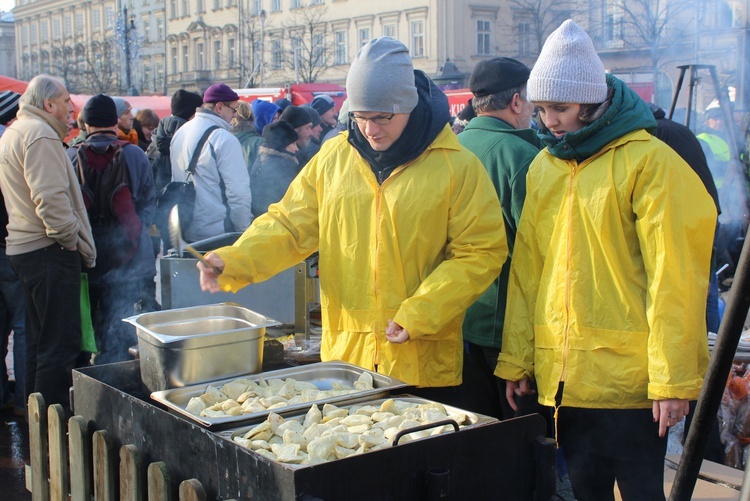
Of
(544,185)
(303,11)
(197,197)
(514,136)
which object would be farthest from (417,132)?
(303,11)

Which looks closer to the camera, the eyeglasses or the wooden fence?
the wooden fence

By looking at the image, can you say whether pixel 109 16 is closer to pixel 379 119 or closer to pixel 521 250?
pixel 379 119

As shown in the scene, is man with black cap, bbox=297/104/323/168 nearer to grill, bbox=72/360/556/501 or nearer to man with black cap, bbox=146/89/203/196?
man with black cap, bbox=146/89/203/196

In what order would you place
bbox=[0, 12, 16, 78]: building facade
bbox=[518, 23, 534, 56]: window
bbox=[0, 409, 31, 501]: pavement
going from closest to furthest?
bbox=[0, 409, 31, 501]: pavement, bbox=[518, 23, 534, 56]: window, bbox=[0, 12, 16, 78]: building facade

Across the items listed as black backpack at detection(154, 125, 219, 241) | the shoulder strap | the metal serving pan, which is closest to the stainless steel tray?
the metal serving pan

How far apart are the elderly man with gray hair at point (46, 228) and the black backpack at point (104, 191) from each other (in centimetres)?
61

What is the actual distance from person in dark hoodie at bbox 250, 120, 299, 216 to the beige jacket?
2.51m

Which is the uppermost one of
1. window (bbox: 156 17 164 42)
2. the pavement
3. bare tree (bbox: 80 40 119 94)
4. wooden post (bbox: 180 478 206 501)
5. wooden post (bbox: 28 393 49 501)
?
window (bbox: 156 17 164 42)

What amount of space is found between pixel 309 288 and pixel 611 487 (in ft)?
5.78

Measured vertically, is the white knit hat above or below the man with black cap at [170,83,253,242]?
above

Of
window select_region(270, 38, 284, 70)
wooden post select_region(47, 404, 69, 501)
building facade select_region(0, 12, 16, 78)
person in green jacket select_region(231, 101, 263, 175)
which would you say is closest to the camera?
wooden post select_region(47, 404, 69, 501)

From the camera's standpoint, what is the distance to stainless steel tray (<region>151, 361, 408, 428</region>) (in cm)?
233

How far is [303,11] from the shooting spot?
46188 mm

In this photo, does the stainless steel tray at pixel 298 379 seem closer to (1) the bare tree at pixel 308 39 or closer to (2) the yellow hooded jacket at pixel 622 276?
(2) the yellow hooded jacket at pixel 622 276
